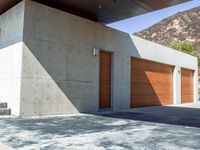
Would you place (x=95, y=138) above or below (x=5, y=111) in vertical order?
below

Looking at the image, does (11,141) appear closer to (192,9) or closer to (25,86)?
(25,86)

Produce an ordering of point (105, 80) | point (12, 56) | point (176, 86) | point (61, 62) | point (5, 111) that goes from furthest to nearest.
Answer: point (176, 86), point (105, 80), point (61, 62), point (12, 56), point (5, 111)

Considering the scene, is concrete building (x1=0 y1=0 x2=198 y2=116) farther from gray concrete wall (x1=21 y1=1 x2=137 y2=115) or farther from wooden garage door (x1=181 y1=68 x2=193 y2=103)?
wooden garage door (x1=181 y1=68 x2=193 y2=103)

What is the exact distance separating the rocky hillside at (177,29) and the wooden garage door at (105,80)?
1728 inches

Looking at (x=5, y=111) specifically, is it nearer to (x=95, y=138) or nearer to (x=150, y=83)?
(x=95, y=138)

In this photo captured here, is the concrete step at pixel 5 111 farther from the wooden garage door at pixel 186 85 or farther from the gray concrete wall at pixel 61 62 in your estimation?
the wooden garage door at pixel 186 85

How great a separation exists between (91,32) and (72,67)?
1724 mm

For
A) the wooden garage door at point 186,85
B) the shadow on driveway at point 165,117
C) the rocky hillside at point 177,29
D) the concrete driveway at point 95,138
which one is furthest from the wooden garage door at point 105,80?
the rocky hillside at point 177,29

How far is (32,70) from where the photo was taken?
7.73 meters

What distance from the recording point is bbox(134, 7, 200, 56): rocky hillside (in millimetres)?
54237

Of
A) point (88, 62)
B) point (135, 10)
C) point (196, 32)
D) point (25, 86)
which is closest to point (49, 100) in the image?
point (25, 86)

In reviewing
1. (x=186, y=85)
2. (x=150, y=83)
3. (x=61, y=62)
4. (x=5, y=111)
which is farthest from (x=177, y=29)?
(x=5, y=111)

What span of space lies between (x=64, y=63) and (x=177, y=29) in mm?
55076

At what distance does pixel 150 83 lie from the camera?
1270 centimetres
